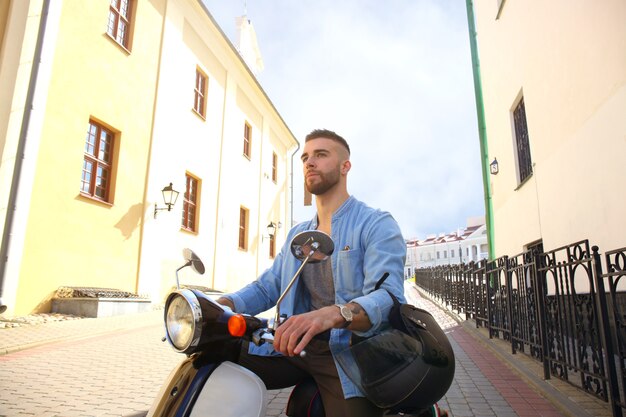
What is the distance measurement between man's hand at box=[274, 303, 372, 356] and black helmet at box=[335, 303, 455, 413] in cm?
19

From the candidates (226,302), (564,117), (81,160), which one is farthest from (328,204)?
(81,160)

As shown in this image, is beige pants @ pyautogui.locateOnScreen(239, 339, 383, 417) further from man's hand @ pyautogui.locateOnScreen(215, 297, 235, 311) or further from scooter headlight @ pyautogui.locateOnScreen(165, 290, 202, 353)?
scooter headlight @ pyautogui.locateOnScreen(165, 290, 202, 353)

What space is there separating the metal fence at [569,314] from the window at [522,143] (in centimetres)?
302

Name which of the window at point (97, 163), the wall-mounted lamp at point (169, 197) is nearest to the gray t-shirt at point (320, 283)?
the window at point (97, 163)

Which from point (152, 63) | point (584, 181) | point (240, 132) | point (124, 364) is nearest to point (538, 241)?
point (584, 181)

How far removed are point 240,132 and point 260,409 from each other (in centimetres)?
1886

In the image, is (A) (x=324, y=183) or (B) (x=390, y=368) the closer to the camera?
(B) (x=390, y=368)

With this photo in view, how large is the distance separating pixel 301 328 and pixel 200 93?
1618 cm

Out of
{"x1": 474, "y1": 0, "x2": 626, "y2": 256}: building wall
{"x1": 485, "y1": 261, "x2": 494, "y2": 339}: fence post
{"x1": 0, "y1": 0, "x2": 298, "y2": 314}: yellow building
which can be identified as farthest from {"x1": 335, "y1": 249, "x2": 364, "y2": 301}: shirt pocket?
{"x1": 0, "y1": 0, "x2": 298, "y2": 314}: yellow building

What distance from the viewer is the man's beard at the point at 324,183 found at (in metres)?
2.16

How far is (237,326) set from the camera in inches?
56.1

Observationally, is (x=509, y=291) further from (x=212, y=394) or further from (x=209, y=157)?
(x=209, y=157)

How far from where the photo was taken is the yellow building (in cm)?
854

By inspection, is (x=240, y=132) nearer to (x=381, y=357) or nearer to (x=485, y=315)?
(x=485, y=315)
